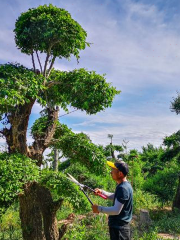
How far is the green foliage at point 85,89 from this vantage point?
602cm

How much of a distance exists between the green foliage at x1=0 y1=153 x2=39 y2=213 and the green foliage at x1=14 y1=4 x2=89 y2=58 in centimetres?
258

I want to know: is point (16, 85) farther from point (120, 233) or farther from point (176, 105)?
→ point (176, 105)

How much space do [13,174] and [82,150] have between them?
2.07 meters

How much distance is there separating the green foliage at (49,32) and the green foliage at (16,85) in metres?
0.80

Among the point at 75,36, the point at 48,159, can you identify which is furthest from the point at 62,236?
the point at 48,159

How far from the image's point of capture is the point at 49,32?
19.1ft

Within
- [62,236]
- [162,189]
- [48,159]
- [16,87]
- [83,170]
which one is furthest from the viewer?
[48,159]

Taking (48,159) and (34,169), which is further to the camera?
(48,159)

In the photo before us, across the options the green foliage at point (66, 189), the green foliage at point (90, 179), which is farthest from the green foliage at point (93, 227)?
the green foliage at point (90, 179)

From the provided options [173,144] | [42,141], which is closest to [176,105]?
[173,144]

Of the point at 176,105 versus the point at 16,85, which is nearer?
the point at 16,85

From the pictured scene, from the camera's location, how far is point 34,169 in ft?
17.7

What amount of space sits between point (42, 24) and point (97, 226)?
20.1 ft

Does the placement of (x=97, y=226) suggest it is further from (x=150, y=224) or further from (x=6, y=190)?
(x=6, y=190)
